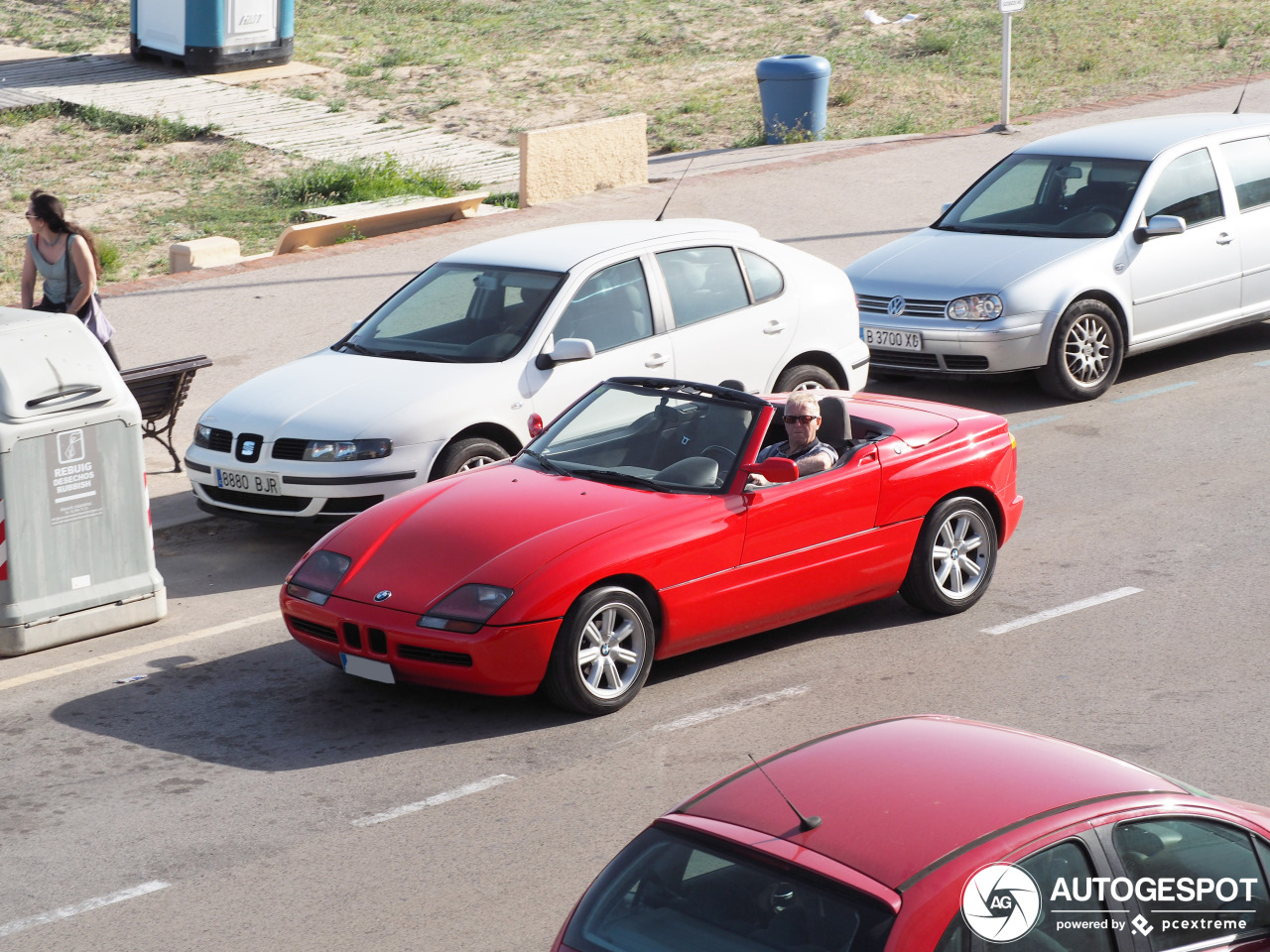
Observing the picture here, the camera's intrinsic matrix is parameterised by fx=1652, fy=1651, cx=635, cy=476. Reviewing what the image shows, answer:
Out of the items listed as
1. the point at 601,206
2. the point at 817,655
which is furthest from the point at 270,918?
the point at 601,206

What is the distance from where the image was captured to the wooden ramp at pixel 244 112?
23.9 metres

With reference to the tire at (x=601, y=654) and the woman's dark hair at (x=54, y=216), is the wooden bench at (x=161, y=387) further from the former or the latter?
the tire at (x=601, y=654)

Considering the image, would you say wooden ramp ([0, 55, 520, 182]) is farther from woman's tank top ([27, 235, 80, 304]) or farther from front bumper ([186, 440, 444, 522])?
front bumper ([186, 440, 444, 522])

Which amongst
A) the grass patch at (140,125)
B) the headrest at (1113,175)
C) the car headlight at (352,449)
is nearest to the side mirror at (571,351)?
the car headlight at (352,449)

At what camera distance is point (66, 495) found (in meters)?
8.46

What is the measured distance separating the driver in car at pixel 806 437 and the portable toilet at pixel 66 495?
3.34 meters

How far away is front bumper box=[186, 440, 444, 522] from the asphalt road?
424mm

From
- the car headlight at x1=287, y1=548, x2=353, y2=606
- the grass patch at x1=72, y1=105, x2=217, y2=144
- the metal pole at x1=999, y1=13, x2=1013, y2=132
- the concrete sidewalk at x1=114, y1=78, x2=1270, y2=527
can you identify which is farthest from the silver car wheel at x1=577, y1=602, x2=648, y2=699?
the grass patch at x1=72, y1=105, x2=217, y2=144

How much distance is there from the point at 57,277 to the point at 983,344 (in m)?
6.73

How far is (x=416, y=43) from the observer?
31750mm

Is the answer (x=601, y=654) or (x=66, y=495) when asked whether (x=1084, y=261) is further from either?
(x=66, y=495)

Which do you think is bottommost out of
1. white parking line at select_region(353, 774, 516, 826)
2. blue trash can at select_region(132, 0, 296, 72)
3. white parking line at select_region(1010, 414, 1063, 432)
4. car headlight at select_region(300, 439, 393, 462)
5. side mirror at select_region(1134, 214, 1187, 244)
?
white parking line at select_region(353, 774, 516, 826)

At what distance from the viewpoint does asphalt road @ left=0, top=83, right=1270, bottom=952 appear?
225 inches

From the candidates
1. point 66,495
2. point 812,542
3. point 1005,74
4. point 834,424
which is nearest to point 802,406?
point 834,424
